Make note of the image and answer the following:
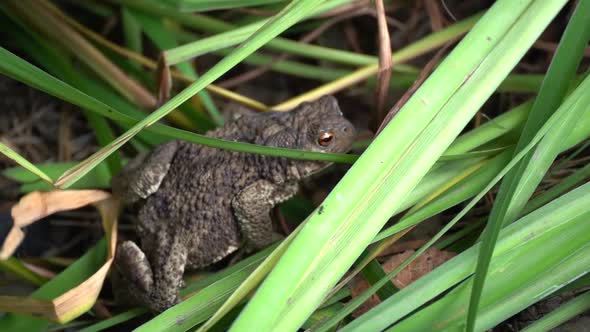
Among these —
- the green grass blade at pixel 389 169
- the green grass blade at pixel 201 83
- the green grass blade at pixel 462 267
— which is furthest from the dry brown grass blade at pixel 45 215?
the green grass blade at pixel 462 267

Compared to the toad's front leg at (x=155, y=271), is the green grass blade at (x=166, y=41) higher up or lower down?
higher up

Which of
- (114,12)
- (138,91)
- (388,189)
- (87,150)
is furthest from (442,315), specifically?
(114,12)

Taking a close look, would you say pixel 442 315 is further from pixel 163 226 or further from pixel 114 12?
pixel 114 12

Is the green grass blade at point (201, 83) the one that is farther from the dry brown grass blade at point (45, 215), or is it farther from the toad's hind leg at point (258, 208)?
the toad's hind leg at point (258, 208)

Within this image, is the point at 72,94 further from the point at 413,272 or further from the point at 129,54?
the point at 413,272

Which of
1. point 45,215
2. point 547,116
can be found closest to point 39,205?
point 45,215

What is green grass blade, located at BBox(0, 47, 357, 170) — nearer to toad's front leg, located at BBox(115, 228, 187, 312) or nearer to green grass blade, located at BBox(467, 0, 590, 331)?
green grass blade, located at BBox(467, 0, 590, 331)

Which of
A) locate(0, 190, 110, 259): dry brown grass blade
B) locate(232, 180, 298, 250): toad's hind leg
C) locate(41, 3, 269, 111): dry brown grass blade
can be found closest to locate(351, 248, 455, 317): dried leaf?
locate(232, 180, 298, 250): toad's hind leg
